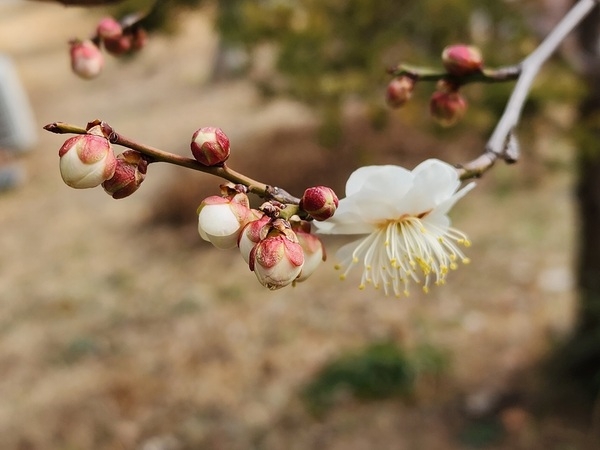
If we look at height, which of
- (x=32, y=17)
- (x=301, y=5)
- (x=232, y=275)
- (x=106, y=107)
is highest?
(x=32, y=17)

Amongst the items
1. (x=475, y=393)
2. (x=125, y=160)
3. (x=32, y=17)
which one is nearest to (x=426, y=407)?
(x=475, y=393)

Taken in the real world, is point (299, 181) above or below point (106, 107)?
below

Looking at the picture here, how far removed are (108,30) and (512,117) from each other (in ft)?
2.07

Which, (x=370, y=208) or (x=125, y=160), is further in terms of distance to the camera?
(x=370, y=208)

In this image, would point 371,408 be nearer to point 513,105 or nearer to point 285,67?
point 285,67

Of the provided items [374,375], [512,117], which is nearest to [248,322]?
[374,375]

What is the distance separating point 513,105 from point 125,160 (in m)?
0.51

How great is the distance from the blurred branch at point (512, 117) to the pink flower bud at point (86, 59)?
60 centimetres

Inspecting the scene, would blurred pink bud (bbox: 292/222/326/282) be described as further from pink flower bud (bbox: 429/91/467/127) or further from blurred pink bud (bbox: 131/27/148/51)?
blurred pink bud (bbox: 131/27/148/51)

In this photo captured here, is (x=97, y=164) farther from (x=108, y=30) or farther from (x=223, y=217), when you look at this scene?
(x=108, y=30)

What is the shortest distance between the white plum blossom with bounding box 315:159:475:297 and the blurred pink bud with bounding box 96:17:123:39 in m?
0.51

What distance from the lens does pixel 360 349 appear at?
10.7 feet

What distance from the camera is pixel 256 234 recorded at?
2.30 feet

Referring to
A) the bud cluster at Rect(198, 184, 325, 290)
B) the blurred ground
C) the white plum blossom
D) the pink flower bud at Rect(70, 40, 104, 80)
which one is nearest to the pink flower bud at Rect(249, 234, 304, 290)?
the bud cluster at Rect(198, 184, 325, 290)
